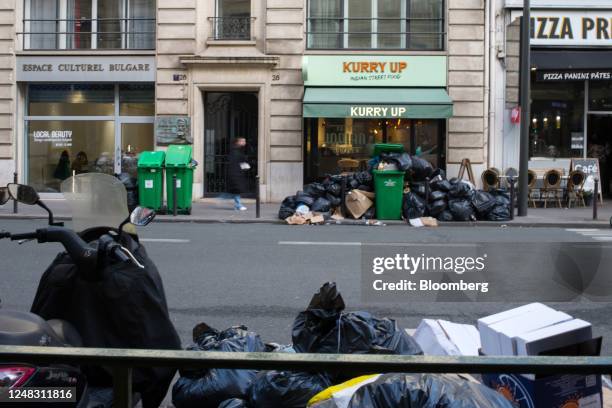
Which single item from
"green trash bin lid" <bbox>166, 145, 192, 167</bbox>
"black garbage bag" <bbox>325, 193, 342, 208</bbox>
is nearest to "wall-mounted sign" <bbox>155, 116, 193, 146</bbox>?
"green trash bin lid" <bbox>166, 145, 192, 167</bbox>

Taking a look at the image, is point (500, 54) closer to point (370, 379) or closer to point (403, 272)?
point (403, 272)

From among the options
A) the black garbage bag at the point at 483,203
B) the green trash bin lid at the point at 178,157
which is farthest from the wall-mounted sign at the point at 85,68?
the black garbage bag at the point at 483,203

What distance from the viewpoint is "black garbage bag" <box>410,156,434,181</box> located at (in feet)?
52.0

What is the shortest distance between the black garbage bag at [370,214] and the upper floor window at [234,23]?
6.92 m

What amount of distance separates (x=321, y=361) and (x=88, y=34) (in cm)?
2014

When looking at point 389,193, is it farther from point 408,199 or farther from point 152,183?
point 152,183

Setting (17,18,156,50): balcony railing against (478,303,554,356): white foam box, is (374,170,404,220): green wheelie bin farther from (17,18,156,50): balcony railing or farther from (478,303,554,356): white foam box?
(478,303,554,356): white foam box

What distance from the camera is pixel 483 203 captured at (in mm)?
15734

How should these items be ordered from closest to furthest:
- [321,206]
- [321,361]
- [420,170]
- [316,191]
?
[321,361]
[321,206]
[420,170]
[316,191]

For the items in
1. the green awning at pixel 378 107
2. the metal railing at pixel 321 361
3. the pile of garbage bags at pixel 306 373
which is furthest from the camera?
the green awning at pixel 378 107

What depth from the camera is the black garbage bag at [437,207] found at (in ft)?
51.2

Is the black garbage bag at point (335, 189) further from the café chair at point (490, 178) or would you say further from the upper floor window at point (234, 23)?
the upper floor window at point (234, 23)

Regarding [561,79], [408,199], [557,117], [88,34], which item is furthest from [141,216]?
[557,117]

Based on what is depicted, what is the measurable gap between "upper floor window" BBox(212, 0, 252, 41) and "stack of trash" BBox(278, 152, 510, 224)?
6081mm
